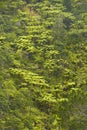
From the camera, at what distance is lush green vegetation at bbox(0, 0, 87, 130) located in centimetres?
1071

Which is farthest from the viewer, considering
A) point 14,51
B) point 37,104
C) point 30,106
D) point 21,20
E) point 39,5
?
point 39,5

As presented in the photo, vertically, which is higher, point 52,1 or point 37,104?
point 52,1

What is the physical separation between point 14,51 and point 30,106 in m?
3.75

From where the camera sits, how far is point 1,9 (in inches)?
648

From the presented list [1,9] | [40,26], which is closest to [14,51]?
[40,26]

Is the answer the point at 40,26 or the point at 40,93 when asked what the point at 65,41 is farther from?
the point at 40,93

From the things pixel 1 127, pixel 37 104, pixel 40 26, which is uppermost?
pixel 40 26

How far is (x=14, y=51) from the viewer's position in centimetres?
1406

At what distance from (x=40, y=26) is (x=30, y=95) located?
5.16m

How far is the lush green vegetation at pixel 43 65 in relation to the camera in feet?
35.1

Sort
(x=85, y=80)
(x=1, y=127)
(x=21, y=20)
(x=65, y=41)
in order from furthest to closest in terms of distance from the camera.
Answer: (x=21, y=20) < (x=65, y=41) < (x=85, y=80) < (x=1, y=127)

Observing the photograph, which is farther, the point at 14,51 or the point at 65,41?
the point at 65,41

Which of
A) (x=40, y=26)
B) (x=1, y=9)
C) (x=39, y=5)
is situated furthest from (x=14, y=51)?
(x=39, y=5)

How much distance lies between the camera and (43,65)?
13.7m
